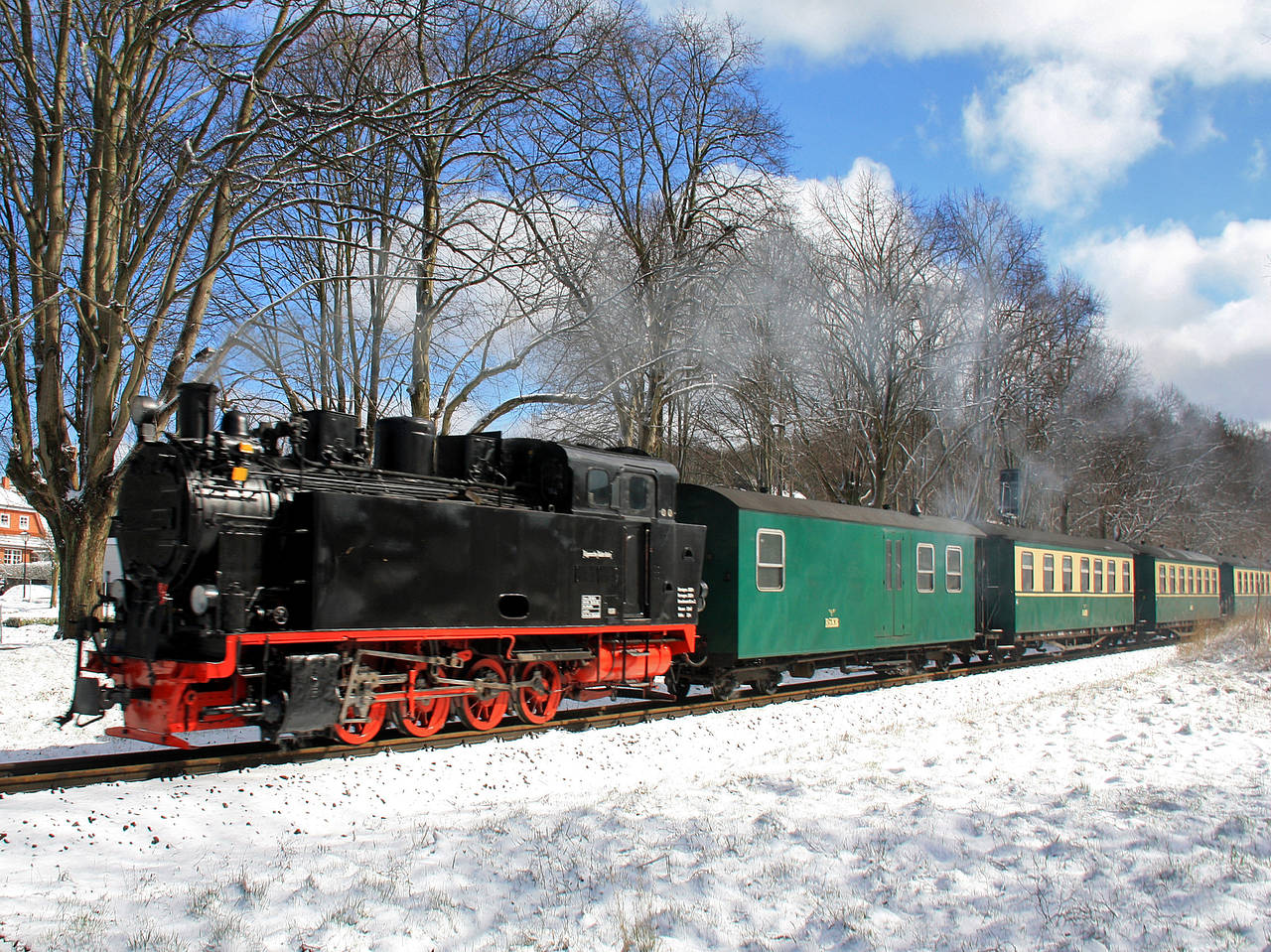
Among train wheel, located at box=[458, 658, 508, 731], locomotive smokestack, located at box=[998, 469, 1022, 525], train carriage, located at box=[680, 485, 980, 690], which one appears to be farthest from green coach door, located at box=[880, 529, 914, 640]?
locomotive smokestack, located at box=[998, 469, 1022, 525]

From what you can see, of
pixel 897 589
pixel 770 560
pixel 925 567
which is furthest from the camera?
pixel 925 567

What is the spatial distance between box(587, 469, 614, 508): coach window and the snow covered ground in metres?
2.41

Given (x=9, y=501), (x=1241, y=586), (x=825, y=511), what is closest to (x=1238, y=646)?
(x=825, y=511)

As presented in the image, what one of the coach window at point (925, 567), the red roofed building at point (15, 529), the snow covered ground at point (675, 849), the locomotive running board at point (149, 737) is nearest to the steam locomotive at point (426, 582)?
the locomotive running board at point (149, 737)

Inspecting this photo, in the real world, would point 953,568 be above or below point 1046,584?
above

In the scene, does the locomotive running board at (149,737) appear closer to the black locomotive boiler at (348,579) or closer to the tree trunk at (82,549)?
the black locomotive boiler at (348,579)

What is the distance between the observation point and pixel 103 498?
12.8m

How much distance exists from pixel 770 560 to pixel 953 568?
5.29 m

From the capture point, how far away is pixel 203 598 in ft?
22.5

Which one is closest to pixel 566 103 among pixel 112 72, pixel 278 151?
pixel 278 151

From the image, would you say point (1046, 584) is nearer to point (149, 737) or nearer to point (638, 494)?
point (638, 494)

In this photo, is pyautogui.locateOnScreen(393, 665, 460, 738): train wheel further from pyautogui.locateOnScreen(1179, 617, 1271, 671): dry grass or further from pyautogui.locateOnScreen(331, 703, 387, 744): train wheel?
pyautogui.locateOnScreen(1179, 617, 1271, 671): dry grass

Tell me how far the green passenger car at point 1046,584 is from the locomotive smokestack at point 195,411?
45.2ft

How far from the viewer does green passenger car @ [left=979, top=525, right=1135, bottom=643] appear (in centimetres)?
1702
